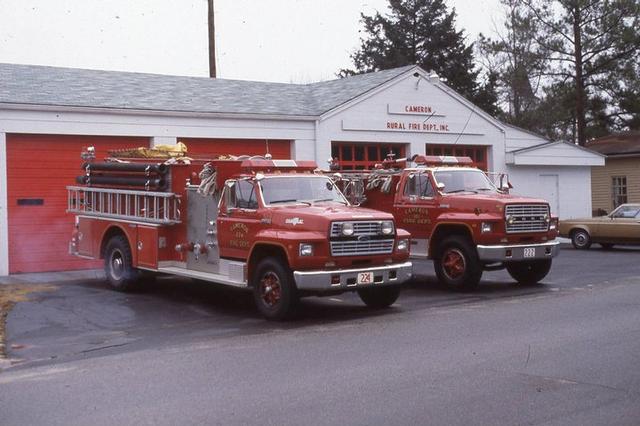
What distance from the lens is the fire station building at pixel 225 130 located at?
17.9 meters

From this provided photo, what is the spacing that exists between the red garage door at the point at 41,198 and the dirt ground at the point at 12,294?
2179 mm

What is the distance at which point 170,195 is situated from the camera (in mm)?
13742

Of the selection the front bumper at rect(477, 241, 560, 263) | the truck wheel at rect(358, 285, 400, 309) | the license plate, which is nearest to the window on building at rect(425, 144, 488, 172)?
the front bumper at rect(477, 241, 560, 263)

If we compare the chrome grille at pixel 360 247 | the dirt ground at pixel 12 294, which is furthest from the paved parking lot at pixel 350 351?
the chrome grille at pixel 360 247

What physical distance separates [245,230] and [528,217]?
17.9ft

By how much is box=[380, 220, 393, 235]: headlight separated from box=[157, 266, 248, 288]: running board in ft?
7.15

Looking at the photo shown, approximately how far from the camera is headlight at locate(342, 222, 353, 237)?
37.8 feet

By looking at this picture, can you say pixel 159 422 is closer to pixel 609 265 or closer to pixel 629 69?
pixel 609 265

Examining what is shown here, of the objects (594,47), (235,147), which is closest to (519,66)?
(594,47)

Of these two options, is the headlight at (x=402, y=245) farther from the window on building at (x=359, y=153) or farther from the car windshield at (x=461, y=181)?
the window on building at (x=359, y=153)

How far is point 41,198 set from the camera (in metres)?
18.1

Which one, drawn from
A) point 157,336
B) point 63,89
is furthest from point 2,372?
point 63,89

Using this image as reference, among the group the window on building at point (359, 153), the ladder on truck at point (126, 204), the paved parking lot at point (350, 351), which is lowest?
the paved parking lot at point (350, 351)

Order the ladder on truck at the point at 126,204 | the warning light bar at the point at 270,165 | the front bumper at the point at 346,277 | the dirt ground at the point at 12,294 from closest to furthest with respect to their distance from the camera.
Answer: the front bumper at the point at 346,277, the dirt ground at the point at 12,294, the warning light bar at the point at 270,165, the ladder on truck at the point at 126,204
